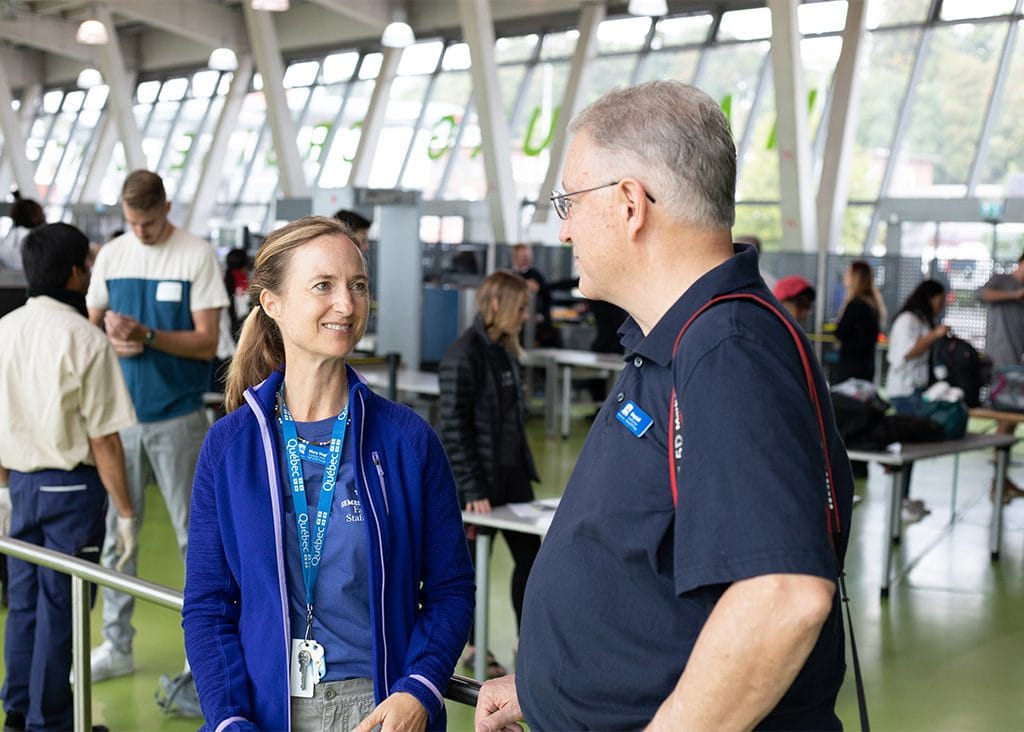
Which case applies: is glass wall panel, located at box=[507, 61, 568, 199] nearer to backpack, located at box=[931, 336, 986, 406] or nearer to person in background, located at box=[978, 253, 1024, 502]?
person in background, located at box=[978, 253, 1024, 502]

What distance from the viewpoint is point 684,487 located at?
1.22 metres

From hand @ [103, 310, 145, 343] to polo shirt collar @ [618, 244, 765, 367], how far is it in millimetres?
3044

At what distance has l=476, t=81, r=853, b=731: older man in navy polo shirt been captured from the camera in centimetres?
117

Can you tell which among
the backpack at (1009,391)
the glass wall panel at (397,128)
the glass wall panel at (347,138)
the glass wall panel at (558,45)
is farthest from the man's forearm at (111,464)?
the glass wall panel at (347,138)

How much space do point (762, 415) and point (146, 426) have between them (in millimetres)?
3511

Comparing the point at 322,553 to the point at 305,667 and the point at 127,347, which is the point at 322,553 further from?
the point at 127,347

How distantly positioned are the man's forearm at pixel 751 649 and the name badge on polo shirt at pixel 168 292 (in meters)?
3.44

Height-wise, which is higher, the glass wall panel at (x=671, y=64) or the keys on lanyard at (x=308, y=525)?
the glass wall panel at (x=671, y=64)

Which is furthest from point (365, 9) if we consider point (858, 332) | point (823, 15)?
point (858, 332)

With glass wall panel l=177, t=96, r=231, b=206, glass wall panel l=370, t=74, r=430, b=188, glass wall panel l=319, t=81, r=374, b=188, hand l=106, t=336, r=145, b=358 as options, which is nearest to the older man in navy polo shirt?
hand l=106, t=336, r=145, b=358

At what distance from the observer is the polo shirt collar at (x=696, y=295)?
4.31 feet

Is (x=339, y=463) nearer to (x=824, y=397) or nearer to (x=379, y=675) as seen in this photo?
(x=379, y=675)

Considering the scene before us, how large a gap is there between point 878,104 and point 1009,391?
903 cm

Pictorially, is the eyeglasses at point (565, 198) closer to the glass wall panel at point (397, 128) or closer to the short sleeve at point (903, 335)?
the short sleeve at point (903, 335)
